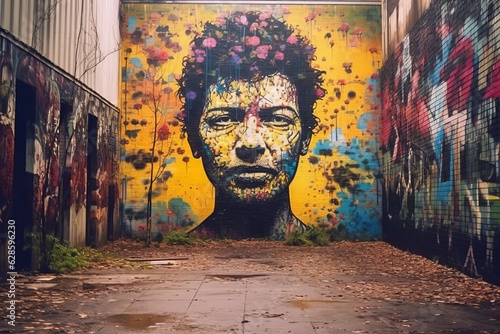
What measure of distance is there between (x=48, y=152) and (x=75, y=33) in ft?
10.4

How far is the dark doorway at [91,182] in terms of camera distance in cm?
1391

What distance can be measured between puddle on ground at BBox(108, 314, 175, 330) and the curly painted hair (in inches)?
453

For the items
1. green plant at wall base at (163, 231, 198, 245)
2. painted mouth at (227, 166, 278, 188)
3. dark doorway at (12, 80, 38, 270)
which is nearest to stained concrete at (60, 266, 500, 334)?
dark doorway at (12, 80, 38, 270)

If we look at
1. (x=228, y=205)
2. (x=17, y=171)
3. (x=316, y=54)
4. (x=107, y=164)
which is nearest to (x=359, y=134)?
(x=316, y=54)

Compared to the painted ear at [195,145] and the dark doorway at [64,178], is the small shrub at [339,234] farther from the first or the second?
the dark doorway at [64,178]

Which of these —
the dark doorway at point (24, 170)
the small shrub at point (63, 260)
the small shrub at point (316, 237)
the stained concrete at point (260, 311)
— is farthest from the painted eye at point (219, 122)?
the stained concrete at point (260, 311)

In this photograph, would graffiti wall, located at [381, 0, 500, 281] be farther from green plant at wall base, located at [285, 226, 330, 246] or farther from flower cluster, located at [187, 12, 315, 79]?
flower cluster, located at [187, 12, 315, 79]

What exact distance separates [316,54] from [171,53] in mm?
4538

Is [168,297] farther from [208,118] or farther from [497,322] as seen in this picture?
[208,118]

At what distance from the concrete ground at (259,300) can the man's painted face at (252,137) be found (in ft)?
18.4

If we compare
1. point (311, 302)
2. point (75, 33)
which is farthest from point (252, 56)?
point (311, 302)

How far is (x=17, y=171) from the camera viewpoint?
9.82 m

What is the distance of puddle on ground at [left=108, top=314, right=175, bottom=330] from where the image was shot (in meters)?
5.57

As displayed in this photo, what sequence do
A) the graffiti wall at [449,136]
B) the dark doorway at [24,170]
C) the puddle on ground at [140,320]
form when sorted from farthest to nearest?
the dark doorway at [24,170], the graffiti wall at [449,136], the puddle on ground at [140,320]
